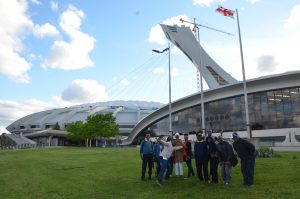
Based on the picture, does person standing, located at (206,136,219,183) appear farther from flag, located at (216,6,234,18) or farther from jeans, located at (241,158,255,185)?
flag, located at (216,6,234,18)

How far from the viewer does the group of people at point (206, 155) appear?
1155 centimetres

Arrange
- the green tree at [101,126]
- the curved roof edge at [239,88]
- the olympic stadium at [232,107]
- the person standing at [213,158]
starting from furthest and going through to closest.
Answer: the green tree at [101,126]
the curved roof edge at [239,88]
the olympic stadium at [232,107]
the person standing at [213,158]

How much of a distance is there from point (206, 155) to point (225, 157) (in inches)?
37.9

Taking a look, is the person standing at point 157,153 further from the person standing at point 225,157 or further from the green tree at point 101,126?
the green tree at point 101,126

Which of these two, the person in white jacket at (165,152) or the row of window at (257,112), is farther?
the row of window at (257,112)

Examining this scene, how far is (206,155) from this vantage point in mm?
13031

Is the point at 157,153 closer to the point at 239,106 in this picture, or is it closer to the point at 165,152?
the point at 165,152

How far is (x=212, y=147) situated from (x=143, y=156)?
9.83 ft

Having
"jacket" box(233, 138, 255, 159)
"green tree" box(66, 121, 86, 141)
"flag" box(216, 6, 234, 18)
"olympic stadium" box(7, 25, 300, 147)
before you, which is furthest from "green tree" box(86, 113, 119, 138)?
"jacket" box(233, 138, 255, 159)

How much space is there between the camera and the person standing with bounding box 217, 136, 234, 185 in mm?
12133

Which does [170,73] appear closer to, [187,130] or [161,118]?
[187,130]

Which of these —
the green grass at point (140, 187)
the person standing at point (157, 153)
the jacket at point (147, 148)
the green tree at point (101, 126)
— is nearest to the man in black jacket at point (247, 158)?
the green grass at point (140, 187)

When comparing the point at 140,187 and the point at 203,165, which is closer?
the point at 140,187

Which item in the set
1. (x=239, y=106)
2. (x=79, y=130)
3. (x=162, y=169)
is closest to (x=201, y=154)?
(x=162, y=169)
